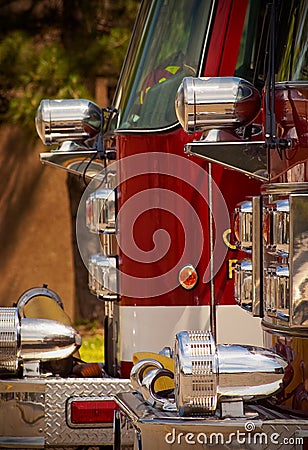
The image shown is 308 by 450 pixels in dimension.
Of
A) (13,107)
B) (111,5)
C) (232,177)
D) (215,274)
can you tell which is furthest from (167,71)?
(111,5)

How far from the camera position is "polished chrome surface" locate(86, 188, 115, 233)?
A: 15.4 feet

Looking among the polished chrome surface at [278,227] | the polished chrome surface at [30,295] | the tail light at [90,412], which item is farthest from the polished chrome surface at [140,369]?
the polished chrome surface at [30,295]

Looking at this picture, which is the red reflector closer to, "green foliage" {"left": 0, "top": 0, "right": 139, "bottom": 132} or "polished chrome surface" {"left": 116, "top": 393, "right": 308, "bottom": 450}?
"polished chrome surface" {"left": 116, "top": 393, "right": 308, "bottom": 450}

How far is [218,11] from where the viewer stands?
14.7ft

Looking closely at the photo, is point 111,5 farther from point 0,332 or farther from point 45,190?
point 0,332

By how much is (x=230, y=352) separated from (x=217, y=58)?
1720 mm

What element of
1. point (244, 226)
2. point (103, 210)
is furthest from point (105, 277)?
point (244, 226)

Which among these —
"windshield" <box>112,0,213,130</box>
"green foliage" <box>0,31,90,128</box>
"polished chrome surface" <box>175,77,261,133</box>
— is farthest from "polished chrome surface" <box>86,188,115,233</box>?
"green foliage" <box>0,31,90,128</box>

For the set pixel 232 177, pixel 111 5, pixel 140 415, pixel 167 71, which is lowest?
pixel 140 415

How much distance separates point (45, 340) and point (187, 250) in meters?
0.69

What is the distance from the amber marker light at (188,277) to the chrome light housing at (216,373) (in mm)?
1290

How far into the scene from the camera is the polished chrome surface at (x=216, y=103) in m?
3.38

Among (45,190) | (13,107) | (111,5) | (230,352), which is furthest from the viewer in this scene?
(45,190)

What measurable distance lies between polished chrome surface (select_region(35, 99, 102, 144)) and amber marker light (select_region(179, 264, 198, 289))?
36.7 inches
